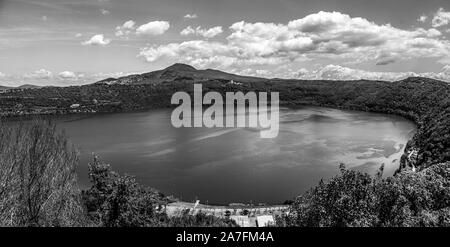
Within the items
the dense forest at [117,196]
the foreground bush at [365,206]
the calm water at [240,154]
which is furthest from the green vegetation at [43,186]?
the calm water at [240,154]

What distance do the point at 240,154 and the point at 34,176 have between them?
33.9 metres

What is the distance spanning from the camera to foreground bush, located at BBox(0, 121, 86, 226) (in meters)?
5.89

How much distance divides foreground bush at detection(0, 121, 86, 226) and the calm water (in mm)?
20026

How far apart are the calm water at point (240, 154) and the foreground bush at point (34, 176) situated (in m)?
20.0

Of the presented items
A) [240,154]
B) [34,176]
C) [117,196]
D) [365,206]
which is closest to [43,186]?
[34,176]

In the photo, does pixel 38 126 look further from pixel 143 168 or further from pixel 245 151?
pixel 245 151

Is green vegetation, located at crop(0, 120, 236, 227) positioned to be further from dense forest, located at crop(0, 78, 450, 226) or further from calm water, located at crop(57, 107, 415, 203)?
calm water, located at crop(57, 107, 415, 203)

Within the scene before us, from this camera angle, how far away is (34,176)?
6.25 meters

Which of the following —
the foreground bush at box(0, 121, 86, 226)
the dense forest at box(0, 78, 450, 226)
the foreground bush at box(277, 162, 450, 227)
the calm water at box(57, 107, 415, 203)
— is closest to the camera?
the foreground bush at box(277, 162, 450, 227)

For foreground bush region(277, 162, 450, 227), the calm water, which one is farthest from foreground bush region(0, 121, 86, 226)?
the calm water

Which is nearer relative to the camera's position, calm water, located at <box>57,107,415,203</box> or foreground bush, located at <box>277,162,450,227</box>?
foreground bush, located at <box>277,162,450,227</box>

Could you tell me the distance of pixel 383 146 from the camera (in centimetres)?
4397

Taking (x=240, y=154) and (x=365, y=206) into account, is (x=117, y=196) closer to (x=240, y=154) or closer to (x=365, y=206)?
(x=365, y=206)
